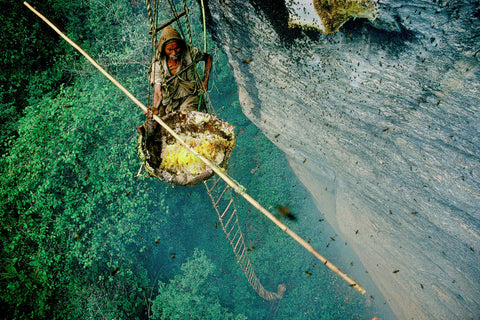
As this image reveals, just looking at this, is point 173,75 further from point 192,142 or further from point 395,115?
point 395,115

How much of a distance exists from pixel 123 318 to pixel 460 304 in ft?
28.6

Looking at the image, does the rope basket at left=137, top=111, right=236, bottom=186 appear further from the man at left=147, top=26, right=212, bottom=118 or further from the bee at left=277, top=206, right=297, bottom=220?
the bee at left=277, top=206, right=297, bottom=220

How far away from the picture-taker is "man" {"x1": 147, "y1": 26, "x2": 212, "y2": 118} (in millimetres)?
3586

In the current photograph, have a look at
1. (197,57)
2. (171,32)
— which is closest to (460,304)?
(197,57)

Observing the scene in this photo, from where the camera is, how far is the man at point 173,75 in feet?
11.8

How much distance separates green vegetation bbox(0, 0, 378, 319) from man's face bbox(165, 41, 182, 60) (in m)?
3.86

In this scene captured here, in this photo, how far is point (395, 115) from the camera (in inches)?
135

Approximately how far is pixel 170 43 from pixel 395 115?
11.1 ft

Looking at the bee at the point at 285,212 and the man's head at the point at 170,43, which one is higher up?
the man's head at the point at 170,43

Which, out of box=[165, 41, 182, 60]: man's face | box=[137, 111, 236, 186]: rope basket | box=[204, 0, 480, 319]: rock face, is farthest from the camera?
box=[165, 41, 182, 60]: man's face

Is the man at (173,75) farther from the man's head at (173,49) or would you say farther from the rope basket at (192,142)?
the rope basket at (192,142)

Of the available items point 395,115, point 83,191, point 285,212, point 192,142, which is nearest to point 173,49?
point 192,142

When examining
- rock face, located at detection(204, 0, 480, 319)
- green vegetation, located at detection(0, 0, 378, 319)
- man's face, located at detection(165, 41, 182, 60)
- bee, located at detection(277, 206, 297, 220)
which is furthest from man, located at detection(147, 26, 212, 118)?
bee, located at detection(277, 206, 297, 220)

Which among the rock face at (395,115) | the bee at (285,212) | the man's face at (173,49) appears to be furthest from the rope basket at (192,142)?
the bee at (285,212)
